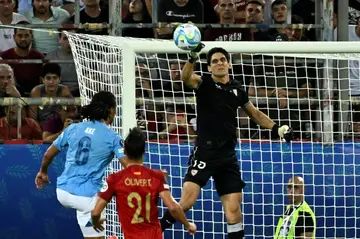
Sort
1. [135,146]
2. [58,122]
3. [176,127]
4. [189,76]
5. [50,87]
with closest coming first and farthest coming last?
[135,146] < [189,76] < [176,127] < [50,87] < [58,122]

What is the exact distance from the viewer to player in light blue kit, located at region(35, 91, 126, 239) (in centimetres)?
1198

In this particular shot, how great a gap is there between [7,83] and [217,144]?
3.62 m

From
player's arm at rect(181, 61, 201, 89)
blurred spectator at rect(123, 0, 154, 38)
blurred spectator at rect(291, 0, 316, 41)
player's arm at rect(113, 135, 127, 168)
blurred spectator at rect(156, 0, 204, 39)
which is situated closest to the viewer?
player's arm at rect(181, 61, 201, 89)

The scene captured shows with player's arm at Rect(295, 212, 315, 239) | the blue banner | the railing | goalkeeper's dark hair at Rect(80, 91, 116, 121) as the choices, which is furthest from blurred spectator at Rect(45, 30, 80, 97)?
player's arm at Rect(295, 212, 315, 239)

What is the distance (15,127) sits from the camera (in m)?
14.8

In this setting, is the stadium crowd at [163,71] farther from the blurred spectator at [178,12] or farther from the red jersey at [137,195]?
the red jersey at [137,195]

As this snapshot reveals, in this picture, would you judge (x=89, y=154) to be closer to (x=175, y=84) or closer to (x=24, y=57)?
(x=175, y=84)

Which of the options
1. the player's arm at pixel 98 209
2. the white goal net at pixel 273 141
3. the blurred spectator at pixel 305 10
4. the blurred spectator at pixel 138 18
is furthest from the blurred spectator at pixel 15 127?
the player's arm at pixel 98 209

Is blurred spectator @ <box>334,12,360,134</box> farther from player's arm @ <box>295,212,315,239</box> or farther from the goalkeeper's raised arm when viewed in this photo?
the goalkeeper's raised arm

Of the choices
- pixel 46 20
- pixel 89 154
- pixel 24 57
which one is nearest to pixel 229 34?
pixel 46 20

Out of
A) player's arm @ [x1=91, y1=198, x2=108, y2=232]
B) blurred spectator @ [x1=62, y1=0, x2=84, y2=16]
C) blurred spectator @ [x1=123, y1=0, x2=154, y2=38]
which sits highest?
blurred spectator @ [x1=62, y1=0, x2=84, y2=16]

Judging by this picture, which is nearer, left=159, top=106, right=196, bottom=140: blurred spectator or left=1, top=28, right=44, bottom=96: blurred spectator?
left=159, top=106, right=196, bottom=140: blurred spectator

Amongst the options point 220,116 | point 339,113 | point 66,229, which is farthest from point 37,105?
point 339,113

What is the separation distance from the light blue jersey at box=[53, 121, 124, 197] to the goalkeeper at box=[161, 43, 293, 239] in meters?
0.85
